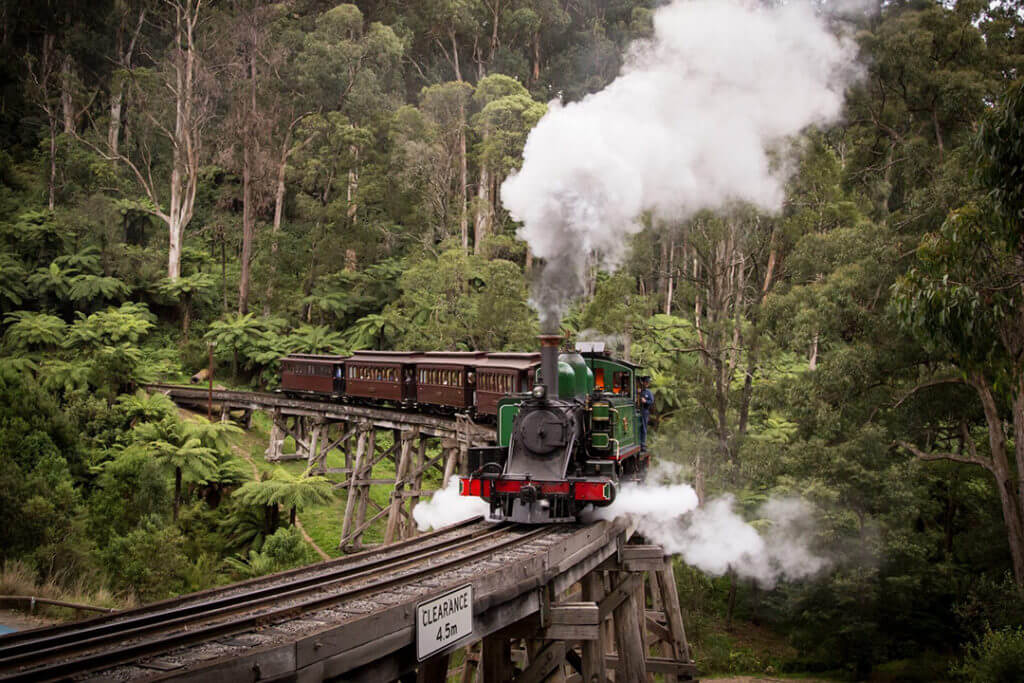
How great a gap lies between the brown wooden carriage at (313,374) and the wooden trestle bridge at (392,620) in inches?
548

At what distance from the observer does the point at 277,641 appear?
5457 mm

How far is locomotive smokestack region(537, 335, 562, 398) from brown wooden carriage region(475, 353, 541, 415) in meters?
4.55

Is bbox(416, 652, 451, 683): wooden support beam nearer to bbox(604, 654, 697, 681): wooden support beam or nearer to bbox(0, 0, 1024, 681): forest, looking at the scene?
bbox(604, 654, 697, 681): wooden support beam

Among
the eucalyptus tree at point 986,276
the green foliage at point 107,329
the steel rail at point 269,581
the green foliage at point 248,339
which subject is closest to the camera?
the steel rail at point 269,581

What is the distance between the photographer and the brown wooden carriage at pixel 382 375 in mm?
21500

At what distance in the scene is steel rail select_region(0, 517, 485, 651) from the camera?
18.2 ft

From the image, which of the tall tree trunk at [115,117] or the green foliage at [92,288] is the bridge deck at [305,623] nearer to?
the green foliage at [92,288]

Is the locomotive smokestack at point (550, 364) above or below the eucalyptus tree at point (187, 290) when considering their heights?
below

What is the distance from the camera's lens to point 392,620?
550 cm

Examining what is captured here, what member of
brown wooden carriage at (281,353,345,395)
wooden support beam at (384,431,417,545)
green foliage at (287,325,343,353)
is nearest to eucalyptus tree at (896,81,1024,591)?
wooden support beam at (384,431,417,545)

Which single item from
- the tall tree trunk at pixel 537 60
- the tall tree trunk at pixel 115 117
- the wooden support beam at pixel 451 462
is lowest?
the wooden support beam at pixel 451 462

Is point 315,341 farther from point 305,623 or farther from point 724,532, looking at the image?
point 305,623

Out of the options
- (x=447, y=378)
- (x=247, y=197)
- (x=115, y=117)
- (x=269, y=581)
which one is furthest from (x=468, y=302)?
(x=115, y=117)

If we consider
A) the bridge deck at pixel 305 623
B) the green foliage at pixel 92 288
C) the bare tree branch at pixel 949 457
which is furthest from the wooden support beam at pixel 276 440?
the bare tree branch at pixel 949 457
